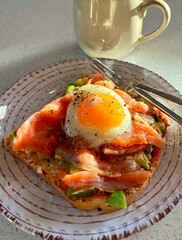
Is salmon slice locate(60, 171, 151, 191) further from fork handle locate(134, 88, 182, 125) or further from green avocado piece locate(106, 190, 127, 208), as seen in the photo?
fork handle locate(134, 88, 182, 125)

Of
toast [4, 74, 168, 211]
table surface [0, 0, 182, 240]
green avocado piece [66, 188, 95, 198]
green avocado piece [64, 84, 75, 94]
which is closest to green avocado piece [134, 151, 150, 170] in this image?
toast [4, 74, 168, 211]

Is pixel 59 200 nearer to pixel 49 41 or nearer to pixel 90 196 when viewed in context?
pixel 90 196

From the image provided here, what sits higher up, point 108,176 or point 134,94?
point 134,94

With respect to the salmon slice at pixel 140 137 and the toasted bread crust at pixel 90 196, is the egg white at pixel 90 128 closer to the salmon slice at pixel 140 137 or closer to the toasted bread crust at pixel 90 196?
the salmon slice at pixel 140 137

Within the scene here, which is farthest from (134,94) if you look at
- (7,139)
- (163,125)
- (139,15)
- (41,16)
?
(41,16)

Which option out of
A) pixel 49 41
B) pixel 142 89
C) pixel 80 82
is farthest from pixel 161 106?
pixel 49 41

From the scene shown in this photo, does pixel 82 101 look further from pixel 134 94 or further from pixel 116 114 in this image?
pixel 134 94

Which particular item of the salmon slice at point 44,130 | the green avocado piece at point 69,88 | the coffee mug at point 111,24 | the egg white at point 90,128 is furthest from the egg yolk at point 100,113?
the coffee mug at point 111,24
